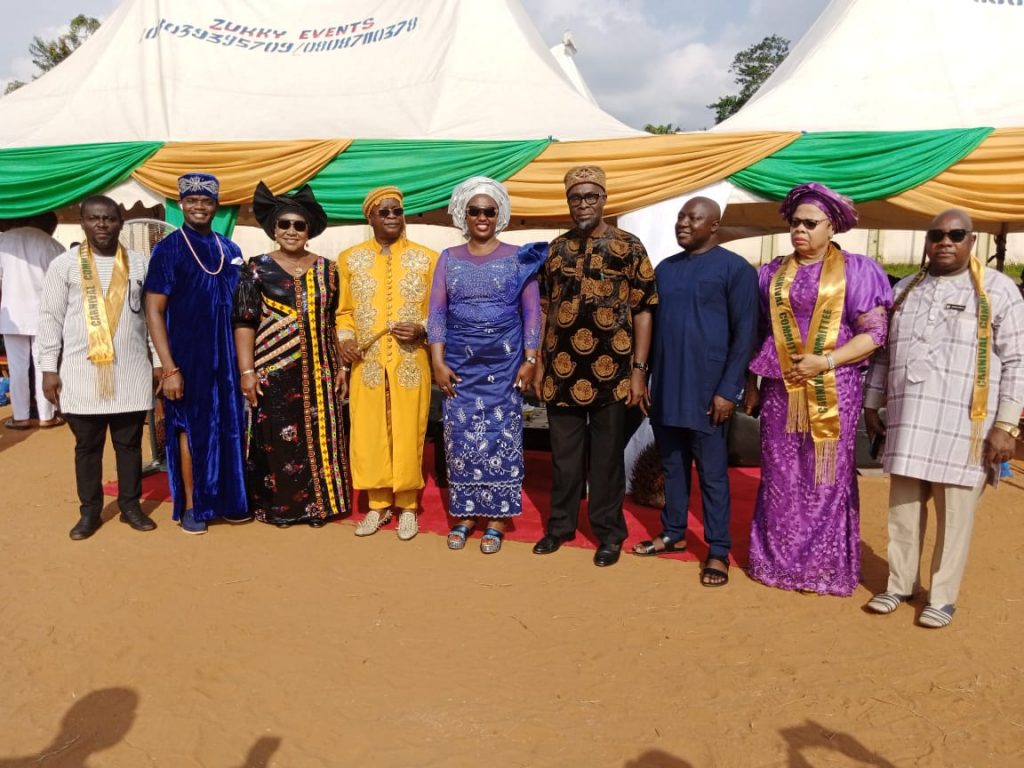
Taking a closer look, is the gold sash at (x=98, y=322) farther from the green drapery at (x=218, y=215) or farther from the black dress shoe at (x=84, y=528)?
the green drapery at (x=218, y=215)

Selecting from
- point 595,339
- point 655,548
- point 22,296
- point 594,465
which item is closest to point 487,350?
point 595,339

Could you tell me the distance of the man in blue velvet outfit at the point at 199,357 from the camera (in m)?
3.47

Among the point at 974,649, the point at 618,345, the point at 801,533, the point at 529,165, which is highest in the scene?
the point at 529,165

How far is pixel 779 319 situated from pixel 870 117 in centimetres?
248

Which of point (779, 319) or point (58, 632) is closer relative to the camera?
point (58, 632)

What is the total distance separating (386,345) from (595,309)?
1.03 m

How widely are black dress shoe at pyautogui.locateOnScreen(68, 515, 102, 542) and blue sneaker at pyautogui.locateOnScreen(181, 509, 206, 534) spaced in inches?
16.8

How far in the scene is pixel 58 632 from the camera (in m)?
2.71

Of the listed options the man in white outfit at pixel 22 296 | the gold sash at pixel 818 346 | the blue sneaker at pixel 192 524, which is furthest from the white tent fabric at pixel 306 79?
the blue sneaker at pixel 192 524

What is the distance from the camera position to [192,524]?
369cm

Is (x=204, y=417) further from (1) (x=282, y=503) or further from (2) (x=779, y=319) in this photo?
(2) (x=779, y=319)

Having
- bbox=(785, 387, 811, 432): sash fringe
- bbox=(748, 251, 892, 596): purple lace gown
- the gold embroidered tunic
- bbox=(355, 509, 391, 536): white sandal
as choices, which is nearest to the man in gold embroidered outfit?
the gold embroidered tunic

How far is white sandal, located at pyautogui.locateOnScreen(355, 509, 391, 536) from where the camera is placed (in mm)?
3678

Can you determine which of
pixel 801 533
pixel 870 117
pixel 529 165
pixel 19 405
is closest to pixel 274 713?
pixel 801 533
